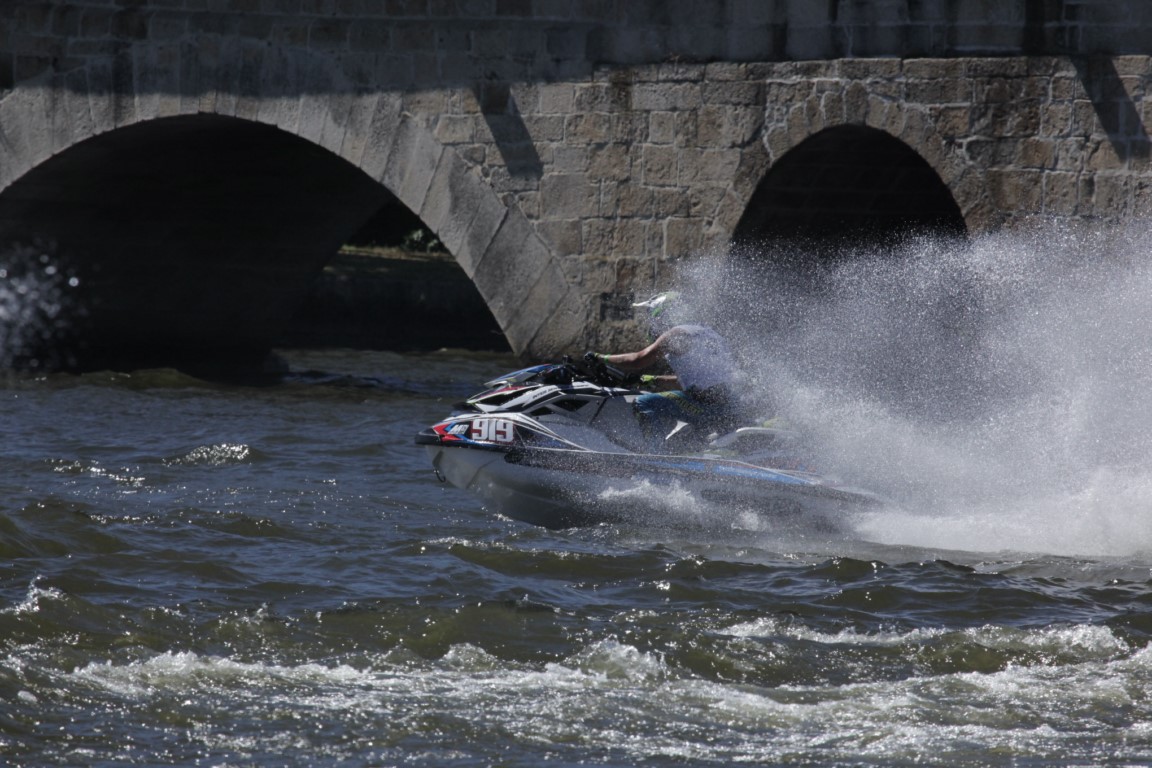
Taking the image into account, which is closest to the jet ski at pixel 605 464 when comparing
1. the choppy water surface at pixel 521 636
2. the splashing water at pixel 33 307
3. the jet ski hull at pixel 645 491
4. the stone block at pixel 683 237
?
the jet ski hull at pixel 645 491

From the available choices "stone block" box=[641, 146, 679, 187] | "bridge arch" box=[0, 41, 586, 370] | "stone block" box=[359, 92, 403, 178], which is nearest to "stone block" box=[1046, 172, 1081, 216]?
"stone block" box=[641, 146, 679, 187]

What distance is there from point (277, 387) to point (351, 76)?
3886 millimetres

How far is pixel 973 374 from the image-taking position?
11.8 m

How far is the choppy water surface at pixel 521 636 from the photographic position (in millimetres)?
5754

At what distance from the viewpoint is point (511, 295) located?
13352mm

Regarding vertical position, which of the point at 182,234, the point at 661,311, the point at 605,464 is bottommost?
the point at 605,464

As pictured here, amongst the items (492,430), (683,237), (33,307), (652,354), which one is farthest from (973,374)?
(33,307)

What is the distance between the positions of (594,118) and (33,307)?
6.97 metres

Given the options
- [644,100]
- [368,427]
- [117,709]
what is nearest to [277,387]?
[368,427]

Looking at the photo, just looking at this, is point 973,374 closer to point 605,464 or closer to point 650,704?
point 605,464

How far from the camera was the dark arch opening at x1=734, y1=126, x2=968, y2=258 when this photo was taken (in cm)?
1230

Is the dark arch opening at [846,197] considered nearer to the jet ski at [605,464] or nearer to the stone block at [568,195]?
the stone block at [568,195]

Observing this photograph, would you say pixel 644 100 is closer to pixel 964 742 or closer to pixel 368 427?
pixel 368 427

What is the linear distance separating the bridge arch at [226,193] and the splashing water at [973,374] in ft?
5.72
